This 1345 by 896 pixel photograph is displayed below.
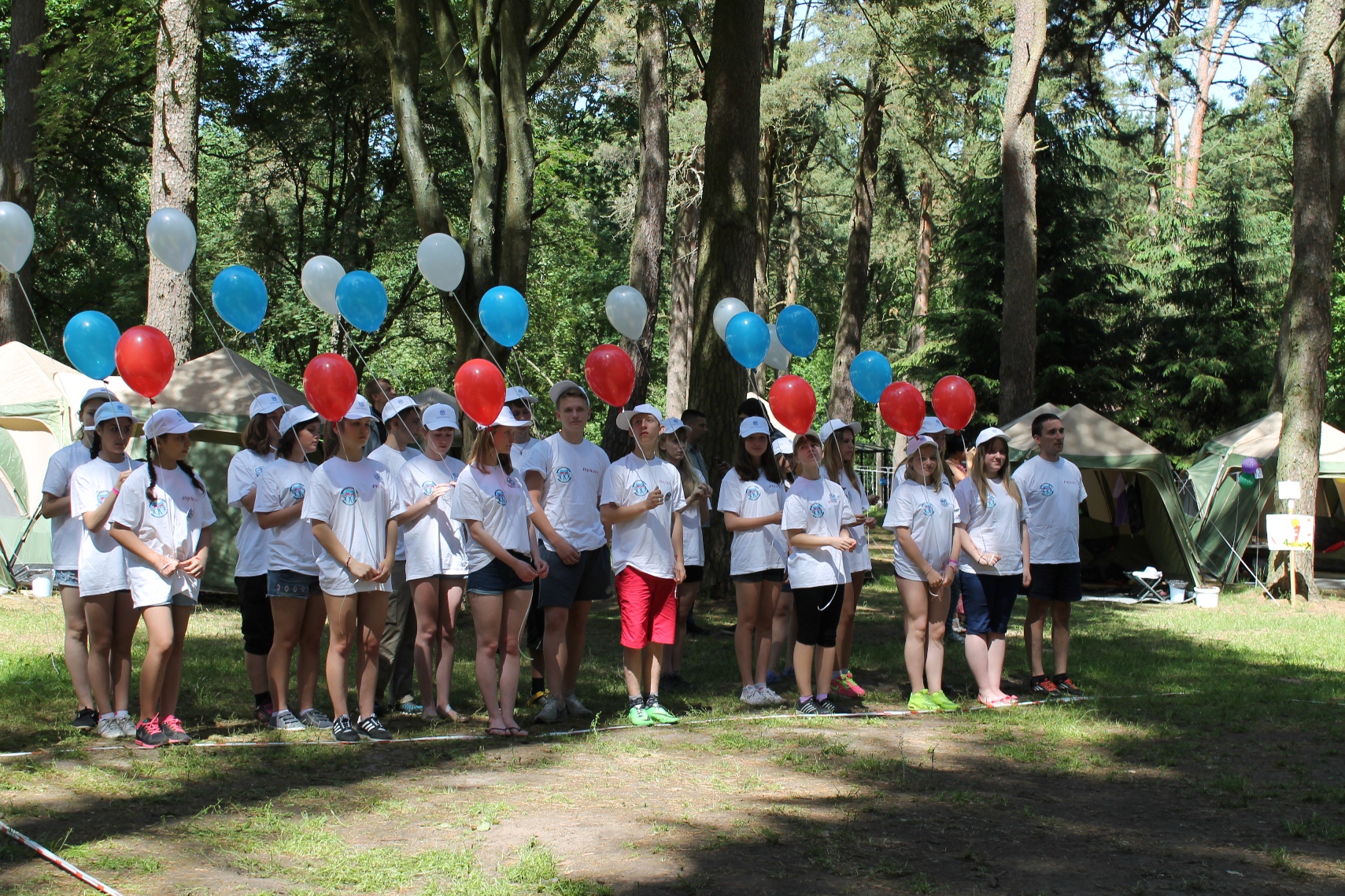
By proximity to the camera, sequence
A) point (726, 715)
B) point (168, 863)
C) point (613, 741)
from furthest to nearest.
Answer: point (726, 715) < point (613, 741) < point (168, 863)

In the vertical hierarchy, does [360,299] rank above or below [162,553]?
above

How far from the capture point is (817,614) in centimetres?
657

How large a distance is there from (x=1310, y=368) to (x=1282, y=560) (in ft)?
7.64

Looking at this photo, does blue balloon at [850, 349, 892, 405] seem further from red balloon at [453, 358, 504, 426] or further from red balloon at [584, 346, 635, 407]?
red balloon at [453, 358, 504, 426]

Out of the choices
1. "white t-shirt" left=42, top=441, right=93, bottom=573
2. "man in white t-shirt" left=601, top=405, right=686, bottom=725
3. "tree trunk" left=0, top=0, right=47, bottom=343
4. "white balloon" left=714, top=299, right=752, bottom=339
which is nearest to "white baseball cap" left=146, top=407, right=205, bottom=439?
"white t-shirt" left=42, top=441, right=93, bottom=573

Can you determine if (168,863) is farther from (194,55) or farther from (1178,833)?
(194,55)

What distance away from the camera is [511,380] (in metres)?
27.4

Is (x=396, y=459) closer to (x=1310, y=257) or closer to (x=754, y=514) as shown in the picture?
(x=754, y=514)

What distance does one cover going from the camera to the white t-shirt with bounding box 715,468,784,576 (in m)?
7.05

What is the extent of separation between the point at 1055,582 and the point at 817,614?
5.87 feet

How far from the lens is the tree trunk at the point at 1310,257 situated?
549 inches

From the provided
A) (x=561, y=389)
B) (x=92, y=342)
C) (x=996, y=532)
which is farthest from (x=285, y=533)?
(x=996, y=532)

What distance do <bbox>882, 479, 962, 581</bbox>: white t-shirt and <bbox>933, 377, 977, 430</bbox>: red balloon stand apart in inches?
42.2

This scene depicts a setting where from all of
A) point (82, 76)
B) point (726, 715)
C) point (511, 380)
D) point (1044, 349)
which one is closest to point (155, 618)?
point (726, 715)
